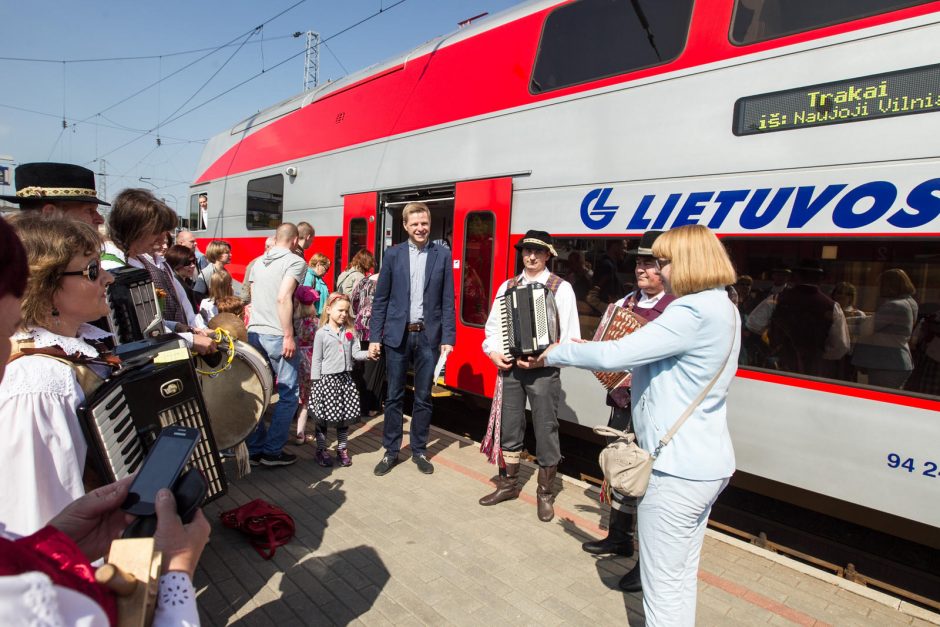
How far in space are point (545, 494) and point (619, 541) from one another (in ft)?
2.03

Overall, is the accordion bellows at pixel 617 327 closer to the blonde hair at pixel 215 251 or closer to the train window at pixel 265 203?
the blonde hair at pixel 215 251

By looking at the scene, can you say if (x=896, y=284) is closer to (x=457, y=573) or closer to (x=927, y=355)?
(x=927, y=355)

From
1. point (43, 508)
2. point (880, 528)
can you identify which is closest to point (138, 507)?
point (43, 508)

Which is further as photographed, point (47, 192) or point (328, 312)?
point (328, 312)

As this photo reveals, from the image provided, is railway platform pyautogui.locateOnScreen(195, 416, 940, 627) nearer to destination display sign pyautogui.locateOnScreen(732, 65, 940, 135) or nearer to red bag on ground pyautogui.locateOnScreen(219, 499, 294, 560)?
red bag on ground pyautogui.locateOnScreen(219, 499, 294, 560)

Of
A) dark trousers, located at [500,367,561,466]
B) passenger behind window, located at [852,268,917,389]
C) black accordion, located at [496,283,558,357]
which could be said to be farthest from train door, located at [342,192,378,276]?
passenger behind window, located at [852,268,917,389]

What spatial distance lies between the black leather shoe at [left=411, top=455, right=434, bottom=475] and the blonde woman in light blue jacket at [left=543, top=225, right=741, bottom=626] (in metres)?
2.50

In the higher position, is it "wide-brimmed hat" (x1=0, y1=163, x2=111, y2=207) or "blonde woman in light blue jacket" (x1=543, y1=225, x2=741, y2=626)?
"wide-brimmed hat" (x1=0, y1=163, x2=111, y2=207)

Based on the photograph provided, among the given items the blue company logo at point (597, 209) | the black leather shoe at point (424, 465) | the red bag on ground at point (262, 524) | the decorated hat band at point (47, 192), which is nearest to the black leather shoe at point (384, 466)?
the black leather shoe at point (424, 465)

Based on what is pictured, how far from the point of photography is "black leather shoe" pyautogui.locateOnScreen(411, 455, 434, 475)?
14.6ft

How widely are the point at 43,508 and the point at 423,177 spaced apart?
16.2ft

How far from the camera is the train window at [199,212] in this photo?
35.7 ft

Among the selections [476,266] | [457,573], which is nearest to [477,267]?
[476,266]

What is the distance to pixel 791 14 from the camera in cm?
343
